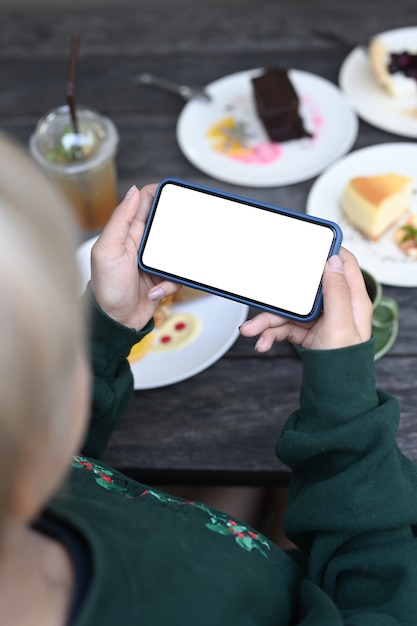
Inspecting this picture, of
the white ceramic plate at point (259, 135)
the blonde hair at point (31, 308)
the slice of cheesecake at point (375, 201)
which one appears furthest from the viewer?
the white ceramic plate at point (259, 135)

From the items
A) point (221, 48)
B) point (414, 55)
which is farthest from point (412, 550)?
point (221, 48)

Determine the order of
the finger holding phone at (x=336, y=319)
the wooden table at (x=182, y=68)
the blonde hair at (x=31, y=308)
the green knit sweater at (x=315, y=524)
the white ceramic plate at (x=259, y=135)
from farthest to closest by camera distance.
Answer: the white ceramic plate at (x=259, y=135)
the wooden table at (x=182, y=68)
the finger holding phone at (x=336, y=319)
the green knit sweater at (x=315, y=524)
the blonde hair at (x=31, y=308)

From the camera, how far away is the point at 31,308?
0.37 meters

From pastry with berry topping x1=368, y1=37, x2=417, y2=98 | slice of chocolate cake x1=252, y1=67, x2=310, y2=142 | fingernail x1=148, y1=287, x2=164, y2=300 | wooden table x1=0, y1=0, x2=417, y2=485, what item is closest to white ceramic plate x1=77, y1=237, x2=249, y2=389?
wooden table x1=0, y1=0, x2=417, y2=485

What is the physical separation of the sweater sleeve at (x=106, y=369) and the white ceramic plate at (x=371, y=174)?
34 centimetres

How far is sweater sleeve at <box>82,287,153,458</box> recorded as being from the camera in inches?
32.2

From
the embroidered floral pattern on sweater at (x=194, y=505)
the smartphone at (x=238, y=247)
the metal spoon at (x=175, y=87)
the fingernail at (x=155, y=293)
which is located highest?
the smartphone at (x=238, y=247)

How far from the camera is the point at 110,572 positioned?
53 cm

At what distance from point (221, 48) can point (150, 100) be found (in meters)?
0.17

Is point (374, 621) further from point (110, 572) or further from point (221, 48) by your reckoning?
point (221, 48)

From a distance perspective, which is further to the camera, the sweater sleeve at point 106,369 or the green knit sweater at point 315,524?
the sweater sleeve at point 106,369

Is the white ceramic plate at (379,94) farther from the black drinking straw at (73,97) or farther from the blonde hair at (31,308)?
the blonde hair at (31,308)

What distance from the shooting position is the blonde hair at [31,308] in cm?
37

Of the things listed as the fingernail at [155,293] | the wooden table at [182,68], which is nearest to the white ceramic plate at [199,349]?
the wooden table at [182,68]
